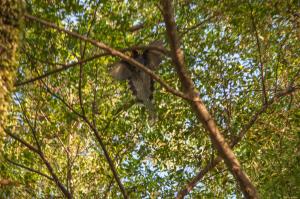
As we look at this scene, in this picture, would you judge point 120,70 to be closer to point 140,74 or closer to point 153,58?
point 140,74

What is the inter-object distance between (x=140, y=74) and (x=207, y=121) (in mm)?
2978

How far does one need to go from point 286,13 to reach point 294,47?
1469 mm

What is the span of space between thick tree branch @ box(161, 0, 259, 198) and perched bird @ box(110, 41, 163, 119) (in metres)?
1.39

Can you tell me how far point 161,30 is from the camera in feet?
28.2

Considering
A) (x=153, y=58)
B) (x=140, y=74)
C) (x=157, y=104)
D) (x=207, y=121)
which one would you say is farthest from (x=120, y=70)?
(x=207, y=121)

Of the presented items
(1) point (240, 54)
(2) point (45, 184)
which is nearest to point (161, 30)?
(1) point (240, 54)

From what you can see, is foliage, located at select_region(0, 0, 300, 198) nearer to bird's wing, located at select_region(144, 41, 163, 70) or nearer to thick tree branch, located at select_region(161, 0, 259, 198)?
A: bird's wing, located at select_region(144, 41, 163, 70)

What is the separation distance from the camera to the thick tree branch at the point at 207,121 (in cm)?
509

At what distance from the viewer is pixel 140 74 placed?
814cm

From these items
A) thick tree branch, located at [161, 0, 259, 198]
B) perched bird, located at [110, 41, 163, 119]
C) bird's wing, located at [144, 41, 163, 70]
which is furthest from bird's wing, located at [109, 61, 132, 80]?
thick tree branch, located at [161, 0, 259, 198]

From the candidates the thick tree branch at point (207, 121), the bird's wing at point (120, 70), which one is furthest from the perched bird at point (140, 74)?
the thick tree branch at point (207, 121)

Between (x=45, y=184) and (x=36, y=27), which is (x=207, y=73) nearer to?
(x=36, y=27)

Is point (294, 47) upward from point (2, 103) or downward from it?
upward

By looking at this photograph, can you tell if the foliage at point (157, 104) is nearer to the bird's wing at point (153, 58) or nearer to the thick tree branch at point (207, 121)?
the bird's wing at point (153, 58)
